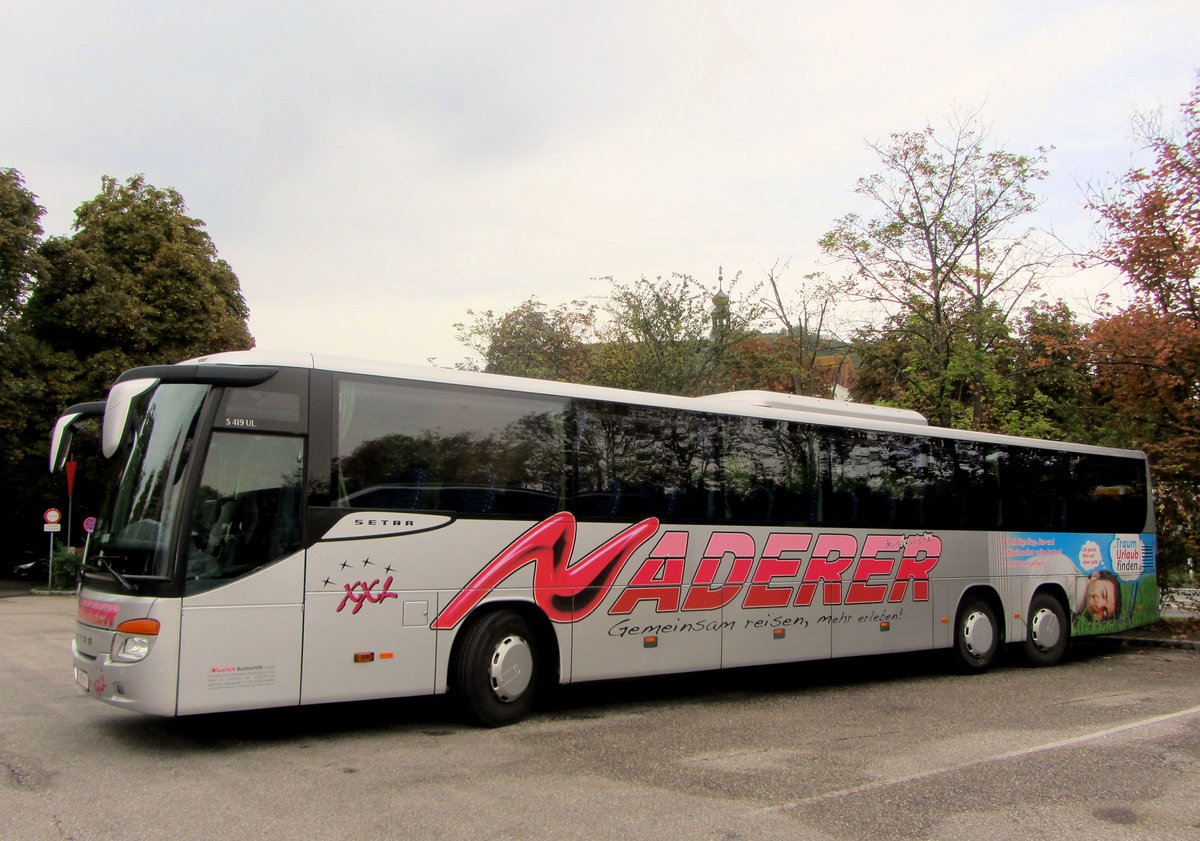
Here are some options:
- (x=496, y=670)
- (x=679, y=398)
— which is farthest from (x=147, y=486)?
(x=679, y=398)

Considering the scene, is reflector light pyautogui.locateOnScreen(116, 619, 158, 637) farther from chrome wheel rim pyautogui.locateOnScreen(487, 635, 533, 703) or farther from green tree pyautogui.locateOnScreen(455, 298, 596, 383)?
green tree pyautogui.locateOnScreen(455, 298, 596, 383)

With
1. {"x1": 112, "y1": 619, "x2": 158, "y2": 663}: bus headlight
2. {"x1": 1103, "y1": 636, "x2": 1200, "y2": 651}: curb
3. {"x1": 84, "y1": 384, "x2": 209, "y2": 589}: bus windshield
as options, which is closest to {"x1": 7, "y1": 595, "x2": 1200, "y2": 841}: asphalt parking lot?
{"x1": 112, "y1": 619, "x2": 158, "y2": 663}: bus headlight

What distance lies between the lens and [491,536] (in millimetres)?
8555

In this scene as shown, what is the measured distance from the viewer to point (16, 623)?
18.7 metres

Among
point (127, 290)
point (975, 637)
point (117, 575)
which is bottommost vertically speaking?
point (975, 637)

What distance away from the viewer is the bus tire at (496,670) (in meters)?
8.32

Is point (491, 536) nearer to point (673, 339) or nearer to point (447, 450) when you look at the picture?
point (447, 450)

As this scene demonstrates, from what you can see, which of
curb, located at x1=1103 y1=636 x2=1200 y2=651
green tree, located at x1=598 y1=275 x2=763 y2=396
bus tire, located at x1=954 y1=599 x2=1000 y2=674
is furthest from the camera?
green tree, located at x1=598 y1=275 x2=763 y2=396

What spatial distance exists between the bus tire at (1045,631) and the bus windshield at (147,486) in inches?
443

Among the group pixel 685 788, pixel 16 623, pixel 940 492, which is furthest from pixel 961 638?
pixel 16 623

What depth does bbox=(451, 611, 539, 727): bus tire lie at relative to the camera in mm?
8320

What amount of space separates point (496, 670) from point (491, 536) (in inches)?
45.8

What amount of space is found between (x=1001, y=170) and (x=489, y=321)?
34.0 metres

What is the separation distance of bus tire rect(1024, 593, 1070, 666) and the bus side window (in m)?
10.5
